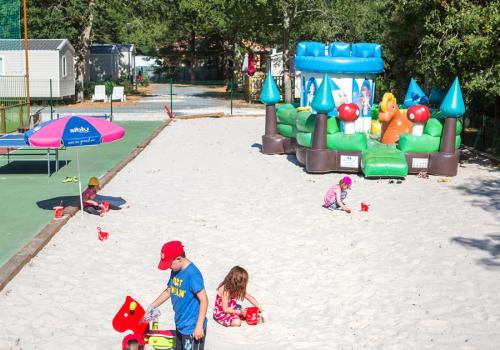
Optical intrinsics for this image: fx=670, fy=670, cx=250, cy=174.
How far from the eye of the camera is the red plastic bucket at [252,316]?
26.8 ft

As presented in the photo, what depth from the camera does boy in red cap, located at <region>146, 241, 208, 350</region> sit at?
599 centimetres

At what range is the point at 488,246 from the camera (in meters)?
11.4

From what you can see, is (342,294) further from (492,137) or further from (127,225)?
(492,137)

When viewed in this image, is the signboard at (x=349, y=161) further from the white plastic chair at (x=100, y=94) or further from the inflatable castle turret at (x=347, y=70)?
the white plastic chair at (x=100, y=94)

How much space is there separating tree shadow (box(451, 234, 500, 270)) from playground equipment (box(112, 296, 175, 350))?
18.9ft

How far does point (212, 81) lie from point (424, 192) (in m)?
57.3

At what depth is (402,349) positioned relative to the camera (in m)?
7.40

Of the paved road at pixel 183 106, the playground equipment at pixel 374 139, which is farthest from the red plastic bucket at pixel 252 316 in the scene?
the paved road at pixel 183 106

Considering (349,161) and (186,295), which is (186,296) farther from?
(349,161)

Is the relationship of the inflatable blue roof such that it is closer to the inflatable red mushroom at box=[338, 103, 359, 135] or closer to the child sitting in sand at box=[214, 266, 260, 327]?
the inflatable red mushroom at box=[338, 103, 359, 135]

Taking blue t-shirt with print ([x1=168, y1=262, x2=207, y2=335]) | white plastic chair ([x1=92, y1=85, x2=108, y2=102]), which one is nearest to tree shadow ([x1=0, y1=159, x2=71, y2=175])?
blue t-shirt with print ([x1=168, y1=262, x2=207, y2=335])

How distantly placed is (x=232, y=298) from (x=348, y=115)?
1129cm

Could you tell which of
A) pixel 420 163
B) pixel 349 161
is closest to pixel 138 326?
pixel 349 161

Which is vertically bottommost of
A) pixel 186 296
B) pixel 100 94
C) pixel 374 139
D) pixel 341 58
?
pixel 100 94
